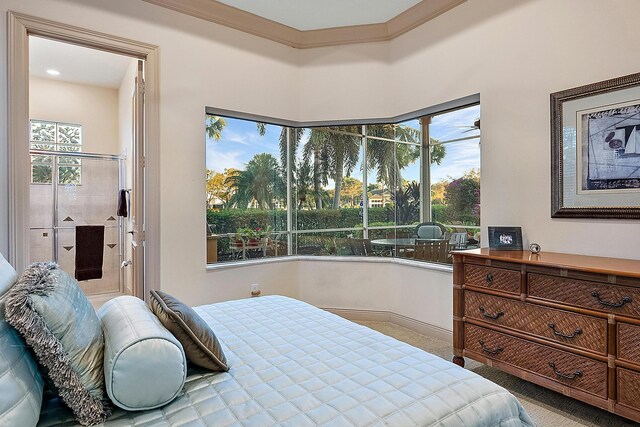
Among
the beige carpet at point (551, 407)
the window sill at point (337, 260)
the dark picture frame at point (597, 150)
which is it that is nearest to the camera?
the beige carpet at point (551, 407)

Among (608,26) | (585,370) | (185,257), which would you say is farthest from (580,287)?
(185,257)

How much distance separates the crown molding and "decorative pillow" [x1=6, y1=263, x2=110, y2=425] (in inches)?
115

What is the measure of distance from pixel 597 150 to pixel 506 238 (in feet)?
2.62

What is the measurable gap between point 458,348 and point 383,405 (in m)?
1.75

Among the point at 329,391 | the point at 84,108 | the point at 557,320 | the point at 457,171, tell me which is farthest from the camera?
the point at 84,108

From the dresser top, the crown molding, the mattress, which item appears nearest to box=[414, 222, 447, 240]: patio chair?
the dresser top

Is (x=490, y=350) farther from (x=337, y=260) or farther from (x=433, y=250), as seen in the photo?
(x=337, y=260)

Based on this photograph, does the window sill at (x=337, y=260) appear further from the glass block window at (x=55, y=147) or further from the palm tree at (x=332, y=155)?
the glass block window at (x=55, y=147)

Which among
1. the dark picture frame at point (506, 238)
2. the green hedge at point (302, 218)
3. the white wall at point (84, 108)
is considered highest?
the white wall at point (84, 108)

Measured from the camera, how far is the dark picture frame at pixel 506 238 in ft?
8.80

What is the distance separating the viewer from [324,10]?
3.54 metres

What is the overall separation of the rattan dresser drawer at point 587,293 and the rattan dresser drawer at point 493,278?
0.31 ft

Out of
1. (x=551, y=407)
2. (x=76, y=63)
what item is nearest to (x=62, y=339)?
(x=551, y=407)

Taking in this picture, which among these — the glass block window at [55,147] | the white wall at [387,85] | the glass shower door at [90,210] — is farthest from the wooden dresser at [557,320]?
the glass block window at [55,147]
